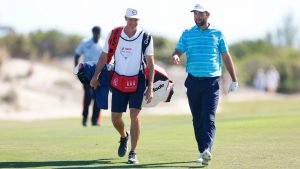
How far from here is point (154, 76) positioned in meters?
13.5

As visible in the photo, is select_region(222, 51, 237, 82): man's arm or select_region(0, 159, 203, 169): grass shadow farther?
select_region(222, 51, 237, 82): man's arm

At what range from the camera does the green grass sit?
12.3 meters

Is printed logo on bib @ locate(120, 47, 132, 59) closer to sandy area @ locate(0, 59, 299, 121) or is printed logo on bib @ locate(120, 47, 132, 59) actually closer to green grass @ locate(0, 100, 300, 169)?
green grass @ locate(0, 100, 300, 169)

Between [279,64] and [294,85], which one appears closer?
[294,85]

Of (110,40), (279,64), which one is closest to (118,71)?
(110,40)

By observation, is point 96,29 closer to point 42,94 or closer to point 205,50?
point 205,50

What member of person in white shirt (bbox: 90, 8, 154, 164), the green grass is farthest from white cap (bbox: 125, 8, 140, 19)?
the green grass

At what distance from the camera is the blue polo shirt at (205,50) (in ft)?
41.4

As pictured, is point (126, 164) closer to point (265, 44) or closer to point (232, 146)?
point (232, 146)

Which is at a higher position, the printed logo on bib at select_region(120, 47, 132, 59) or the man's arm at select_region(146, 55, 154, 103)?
the printed logo on bib at select_region(120, 47, 132, 59)

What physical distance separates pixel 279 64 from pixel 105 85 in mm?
59385

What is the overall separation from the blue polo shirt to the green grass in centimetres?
129

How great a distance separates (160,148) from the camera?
14.1m

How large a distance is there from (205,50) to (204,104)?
771 mm
